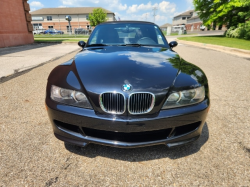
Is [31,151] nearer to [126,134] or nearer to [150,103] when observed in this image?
[126,134]

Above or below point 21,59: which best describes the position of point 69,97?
above

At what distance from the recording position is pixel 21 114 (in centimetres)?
277

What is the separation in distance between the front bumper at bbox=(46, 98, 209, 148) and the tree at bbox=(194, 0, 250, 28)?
22.8 meters

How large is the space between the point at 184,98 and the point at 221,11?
24.8 m

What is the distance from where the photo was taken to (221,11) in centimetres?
2106

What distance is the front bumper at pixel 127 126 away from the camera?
1.51m

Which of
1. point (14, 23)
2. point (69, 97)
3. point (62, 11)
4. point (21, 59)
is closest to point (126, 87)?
point (69, 97)

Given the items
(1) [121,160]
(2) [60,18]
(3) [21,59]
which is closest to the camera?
(1) [121,160]

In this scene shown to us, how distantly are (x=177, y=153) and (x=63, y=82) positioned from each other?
1448 mm

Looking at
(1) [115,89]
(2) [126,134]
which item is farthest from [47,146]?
(1) [115,89]

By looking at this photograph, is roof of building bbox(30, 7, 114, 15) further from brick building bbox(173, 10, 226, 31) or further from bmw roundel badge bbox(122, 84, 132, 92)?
bmw roundel badge bbox(122, 84, 132, 92)

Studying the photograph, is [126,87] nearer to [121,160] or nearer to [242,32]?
[121,160]

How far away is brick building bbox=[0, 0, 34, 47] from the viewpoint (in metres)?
12.2

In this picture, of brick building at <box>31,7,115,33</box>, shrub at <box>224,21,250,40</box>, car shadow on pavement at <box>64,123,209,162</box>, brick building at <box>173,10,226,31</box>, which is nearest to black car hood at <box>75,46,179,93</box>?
car shadow on pavement at <box>64,123,209,162</box>
